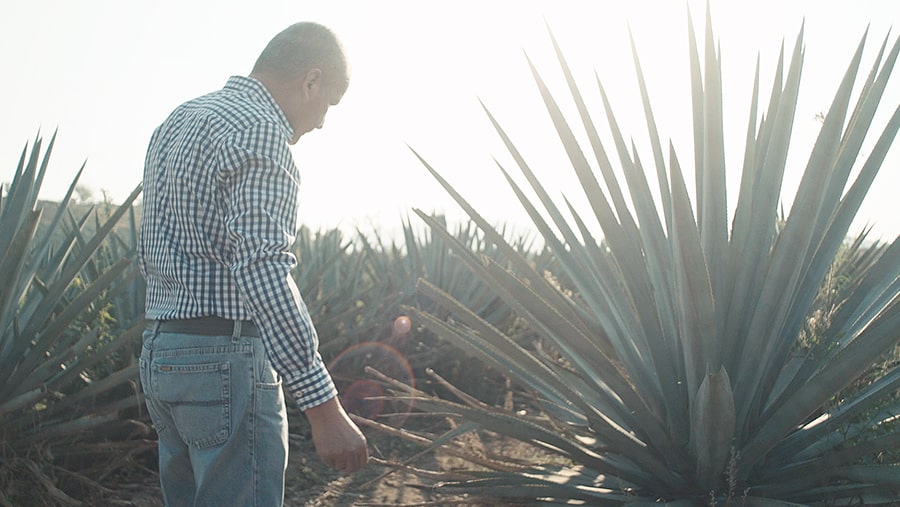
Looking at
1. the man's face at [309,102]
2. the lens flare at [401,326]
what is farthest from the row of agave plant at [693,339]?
the lens flare at [401,326]

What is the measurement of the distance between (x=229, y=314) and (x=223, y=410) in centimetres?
23

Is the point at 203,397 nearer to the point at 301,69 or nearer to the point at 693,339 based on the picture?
the point at 301,69

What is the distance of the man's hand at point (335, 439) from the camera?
179 centimetres

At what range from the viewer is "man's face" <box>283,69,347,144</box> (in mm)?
2172

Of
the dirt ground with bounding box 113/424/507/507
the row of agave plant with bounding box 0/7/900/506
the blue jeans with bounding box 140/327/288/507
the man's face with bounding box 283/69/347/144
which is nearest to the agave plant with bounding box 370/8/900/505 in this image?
the row of agave plant with bounding box 0/7/900/506

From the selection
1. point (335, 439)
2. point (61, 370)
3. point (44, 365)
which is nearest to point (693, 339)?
point (335, 439)

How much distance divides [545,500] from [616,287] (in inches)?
27.6

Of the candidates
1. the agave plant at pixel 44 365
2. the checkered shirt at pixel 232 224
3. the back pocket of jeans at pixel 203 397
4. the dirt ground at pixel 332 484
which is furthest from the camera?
the dirt ground at pixel 332 484

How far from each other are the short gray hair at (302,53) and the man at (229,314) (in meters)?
0.15

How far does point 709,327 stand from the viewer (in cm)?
216

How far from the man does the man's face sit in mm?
94

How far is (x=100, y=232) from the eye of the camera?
112 inches

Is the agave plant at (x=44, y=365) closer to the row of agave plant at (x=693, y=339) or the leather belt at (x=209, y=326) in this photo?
the row of agave plant at (x=693, y=339)

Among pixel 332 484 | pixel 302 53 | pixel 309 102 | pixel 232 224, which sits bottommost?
pixel 332 484
